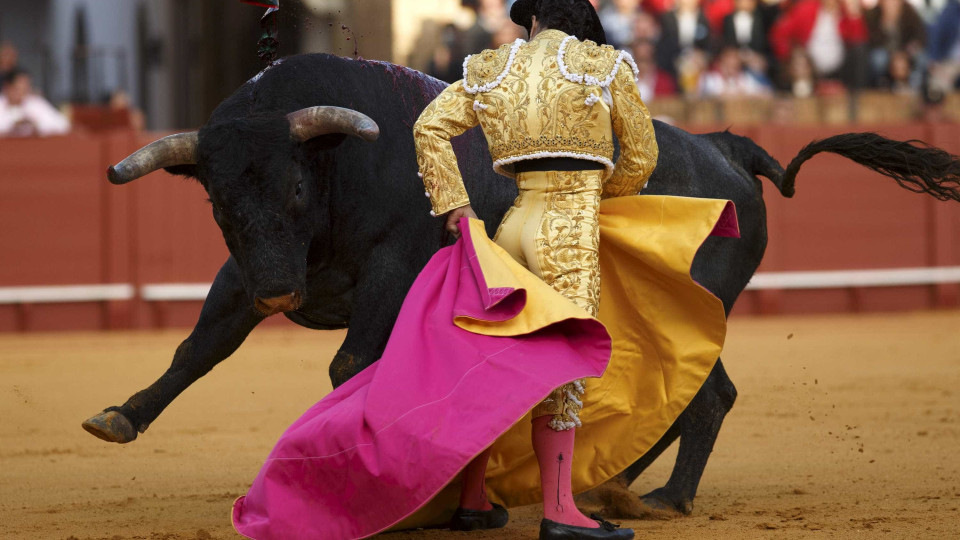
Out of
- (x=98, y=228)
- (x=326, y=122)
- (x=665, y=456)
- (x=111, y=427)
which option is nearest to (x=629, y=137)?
(x=326, y=122)

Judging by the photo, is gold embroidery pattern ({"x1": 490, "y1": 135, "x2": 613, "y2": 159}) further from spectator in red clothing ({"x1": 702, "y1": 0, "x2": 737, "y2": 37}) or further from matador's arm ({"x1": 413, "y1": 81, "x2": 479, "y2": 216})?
spectator in red clothing ({"x1": 702, "y1": 0, "x2": 737, "y2": 37})

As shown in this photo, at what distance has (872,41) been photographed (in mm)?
10227

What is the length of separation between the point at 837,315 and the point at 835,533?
22.5 feet

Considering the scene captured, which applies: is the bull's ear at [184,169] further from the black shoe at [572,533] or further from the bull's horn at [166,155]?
the black shoe at [572,533]

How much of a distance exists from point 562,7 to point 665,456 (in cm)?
226

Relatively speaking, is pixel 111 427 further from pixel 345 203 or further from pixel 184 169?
pixel 345 203

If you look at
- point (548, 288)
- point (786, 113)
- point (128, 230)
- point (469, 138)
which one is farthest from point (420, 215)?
point (786, 113)

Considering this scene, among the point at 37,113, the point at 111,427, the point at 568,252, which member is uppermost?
the point at 37,113

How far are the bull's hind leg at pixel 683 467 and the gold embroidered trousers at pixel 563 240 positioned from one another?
695mm

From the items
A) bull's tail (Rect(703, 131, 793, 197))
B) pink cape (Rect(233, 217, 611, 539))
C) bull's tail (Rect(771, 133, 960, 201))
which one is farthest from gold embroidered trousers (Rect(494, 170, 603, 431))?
bull's tail (Rect(703, 131, 793, 197))

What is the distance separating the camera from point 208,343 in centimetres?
366

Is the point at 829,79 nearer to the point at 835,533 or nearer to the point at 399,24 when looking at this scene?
the point at 399,24

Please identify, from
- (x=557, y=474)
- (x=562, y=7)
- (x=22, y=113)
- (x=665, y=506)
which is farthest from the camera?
(x=22, y=113)

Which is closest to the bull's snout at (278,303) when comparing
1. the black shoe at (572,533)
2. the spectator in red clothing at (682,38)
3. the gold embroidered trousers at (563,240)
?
the gold embroidered trousers at (563,240)
